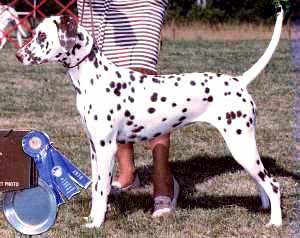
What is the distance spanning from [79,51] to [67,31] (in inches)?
7.7

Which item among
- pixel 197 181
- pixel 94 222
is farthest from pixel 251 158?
pixel 197 181

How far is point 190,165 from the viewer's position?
8.20 m

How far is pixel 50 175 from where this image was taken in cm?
527

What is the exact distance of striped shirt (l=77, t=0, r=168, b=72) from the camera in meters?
6.38

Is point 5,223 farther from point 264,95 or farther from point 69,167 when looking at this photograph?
point 264,95

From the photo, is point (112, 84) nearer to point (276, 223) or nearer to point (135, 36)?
point (135, 36)

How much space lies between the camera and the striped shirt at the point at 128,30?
638cm

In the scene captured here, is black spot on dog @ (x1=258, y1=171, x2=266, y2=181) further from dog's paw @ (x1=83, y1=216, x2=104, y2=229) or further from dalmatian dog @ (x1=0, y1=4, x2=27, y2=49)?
dalmatian dog @ (x1=0, y1=4, x2=27, y2=49)

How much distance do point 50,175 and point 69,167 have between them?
0.19 m

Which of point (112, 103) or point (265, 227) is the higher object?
point (112, 103)

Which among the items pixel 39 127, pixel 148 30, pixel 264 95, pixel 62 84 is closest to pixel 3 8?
pixel 62 84

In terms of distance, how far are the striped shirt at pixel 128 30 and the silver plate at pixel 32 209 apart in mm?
1593

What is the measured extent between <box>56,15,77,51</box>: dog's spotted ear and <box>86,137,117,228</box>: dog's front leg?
729 millimetres

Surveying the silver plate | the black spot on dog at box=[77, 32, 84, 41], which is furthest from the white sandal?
the black spot on dog at box=[77, 32, 84, 41]
